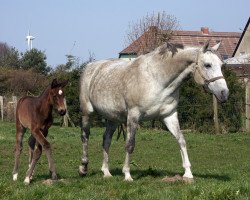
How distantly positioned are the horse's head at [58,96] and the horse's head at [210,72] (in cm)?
226

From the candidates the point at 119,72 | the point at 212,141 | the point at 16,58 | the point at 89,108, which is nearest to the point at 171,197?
the point at 119,72

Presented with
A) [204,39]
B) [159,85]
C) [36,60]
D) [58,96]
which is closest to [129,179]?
[159,85]

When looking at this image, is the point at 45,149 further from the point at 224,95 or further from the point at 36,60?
the point at 36,60

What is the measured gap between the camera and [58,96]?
9.13 m

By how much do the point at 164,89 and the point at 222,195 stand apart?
255 cm

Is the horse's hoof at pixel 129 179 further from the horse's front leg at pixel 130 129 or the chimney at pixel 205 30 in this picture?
the chimney at pixel 205 30

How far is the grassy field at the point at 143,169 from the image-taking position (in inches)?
295

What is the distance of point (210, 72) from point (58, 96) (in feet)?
8.42

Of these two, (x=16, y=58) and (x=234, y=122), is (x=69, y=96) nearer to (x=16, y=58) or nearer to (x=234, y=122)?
(x=234, y=122)

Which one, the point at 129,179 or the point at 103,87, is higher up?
the point at 103,87

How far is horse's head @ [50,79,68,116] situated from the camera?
9070 millimetres

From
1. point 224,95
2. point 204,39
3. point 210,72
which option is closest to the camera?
point 224,95

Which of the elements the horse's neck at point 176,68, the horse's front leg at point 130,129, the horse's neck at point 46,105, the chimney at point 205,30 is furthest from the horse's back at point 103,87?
the chimney at point 205,30

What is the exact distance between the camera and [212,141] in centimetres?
1967
